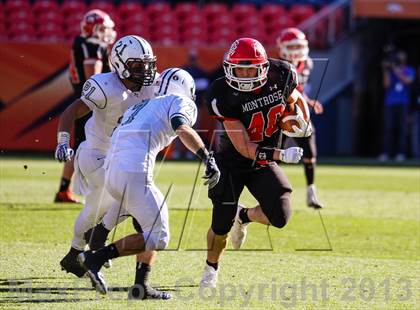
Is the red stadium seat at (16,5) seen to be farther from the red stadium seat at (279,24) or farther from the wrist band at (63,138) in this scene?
the wrist band at (63,138)

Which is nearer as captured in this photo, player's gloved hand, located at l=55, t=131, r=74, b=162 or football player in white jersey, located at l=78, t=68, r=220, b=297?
football player in white jersey, located at l=78, t=68, r=220, b=297

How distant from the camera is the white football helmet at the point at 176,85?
21.2ft

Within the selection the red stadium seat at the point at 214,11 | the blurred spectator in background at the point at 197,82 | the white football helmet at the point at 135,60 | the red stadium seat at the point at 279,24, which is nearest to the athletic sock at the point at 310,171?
the white football helmet at the point at 135,60

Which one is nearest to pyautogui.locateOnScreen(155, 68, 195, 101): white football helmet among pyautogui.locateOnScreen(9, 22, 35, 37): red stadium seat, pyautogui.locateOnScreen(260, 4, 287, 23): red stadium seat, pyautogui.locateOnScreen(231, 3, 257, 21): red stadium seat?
pyautogui.locateOnScreen(260, 4, 287, 23): red stadium seat

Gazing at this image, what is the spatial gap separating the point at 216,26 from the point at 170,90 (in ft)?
42.1

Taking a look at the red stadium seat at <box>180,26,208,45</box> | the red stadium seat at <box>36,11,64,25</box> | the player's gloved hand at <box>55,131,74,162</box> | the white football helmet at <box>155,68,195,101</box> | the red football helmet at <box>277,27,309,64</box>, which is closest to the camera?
the white football helmet at <box>155,68,195,101</box>

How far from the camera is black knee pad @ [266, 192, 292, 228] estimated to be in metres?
6.88

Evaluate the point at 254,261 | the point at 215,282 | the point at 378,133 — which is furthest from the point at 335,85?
the point at 215,282

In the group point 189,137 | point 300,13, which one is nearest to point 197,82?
point 300,13

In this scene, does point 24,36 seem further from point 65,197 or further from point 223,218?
point 223,218

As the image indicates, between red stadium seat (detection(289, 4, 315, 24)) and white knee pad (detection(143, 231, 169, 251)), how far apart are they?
13345 millimetres

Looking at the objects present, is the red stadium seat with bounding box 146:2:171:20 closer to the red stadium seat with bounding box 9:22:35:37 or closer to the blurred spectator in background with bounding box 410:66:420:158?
the red stadium seat with bounding box 9:22:35:37

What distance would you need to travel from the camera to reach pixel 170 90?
6465 mm

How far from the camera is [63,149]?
259 inches
